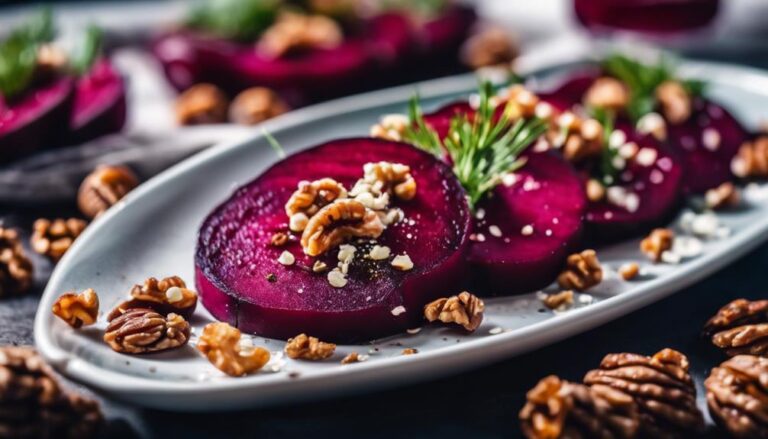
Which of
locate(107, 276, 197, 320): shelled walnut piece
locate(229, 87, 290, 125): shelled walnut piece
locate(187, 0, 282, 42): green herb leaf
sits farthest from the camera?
locate(187, 0, 282, 42): green herb leaf

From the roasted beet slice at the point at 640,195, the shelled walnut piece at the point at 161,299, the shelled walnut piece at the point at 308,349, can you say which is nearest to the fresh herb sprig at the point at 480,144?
the roasted beet slice at the point at 640,195

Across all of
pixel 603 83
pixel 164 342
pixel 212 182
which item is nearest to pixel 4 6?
pixel 212 182

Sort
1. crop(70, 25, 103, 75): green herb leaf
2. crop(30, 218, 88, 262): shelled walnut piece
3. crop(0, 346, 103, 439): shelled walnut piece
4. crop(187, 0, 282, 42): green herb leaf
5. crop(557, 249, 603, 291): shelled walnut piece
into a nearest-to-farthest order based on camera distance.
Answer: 1. crop(0, 346, 103, 439): shelled walnut piece
2. crop(557, 249, 603, 291): shelled walnut piece
3. crop(30, 218, 88, 262): shelled walnut piece
4. crop(70, 25, 103, 75): green herb leaf
5. crop(187, 0, 282, 42): green herb leaf

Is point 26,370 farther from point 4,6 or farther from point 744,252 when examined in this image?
point 4,6

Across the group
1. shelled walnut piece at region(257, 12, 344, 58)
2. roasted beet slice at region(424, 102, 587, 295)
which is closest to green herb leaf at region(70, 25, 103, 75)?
shelled walnut piece at region(257, 12, 344, 58)

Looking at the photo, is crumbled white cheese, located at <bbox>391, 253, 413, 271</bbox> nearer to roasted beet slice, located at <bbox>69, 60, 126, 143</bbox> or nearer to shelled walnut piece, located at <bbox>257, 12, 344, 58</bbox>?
roasted beet slice, located at <bbox>69, 60, 126, 143</bbox>
